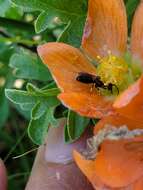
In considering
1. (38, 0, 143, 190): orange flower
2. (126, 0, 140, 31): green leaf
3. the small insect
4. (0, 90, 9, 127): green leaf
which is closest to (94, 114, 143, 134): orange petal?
(38, 0, 143, 190): orange flower

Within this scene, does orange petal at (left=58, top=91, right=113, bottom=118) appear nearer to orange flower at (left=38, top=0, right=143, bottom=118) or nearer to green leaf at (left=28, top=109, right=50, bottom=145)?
orange flower at (left=38, top=0, right=143, bottom=118)

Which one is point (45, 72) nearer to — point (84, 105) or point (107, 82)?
point (107, 82)

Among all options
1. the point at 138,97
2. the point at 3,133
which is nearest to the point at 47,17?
the point at 138,97

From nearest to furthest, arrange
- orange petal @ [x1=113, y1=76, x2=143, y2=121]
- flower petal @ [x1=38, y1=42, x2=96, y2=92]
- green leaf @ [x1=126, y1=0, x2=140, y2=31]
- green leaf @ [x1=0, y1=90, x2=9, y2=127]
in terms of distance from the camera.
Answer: orange petal @ [x1=113, y1=76, x2=143, y2=121], flower petal @ [x1=38, y1=42, x2=96, y2=92], green leaf @ [x1=126, y1=0, x2=140, y2=31], green leaf @ [x1=0, y1=90, x2=9, y2=127]

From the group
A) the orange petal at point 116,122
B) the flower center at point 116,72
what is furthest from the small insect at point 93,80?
the orange petal at point 116,122

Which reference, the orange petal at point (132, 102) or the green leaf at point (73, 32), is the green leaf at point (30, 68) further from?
the orange petal at point (132, 102)

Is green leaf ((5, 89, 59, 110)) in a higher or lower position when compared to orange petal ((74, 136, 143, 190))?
higher
